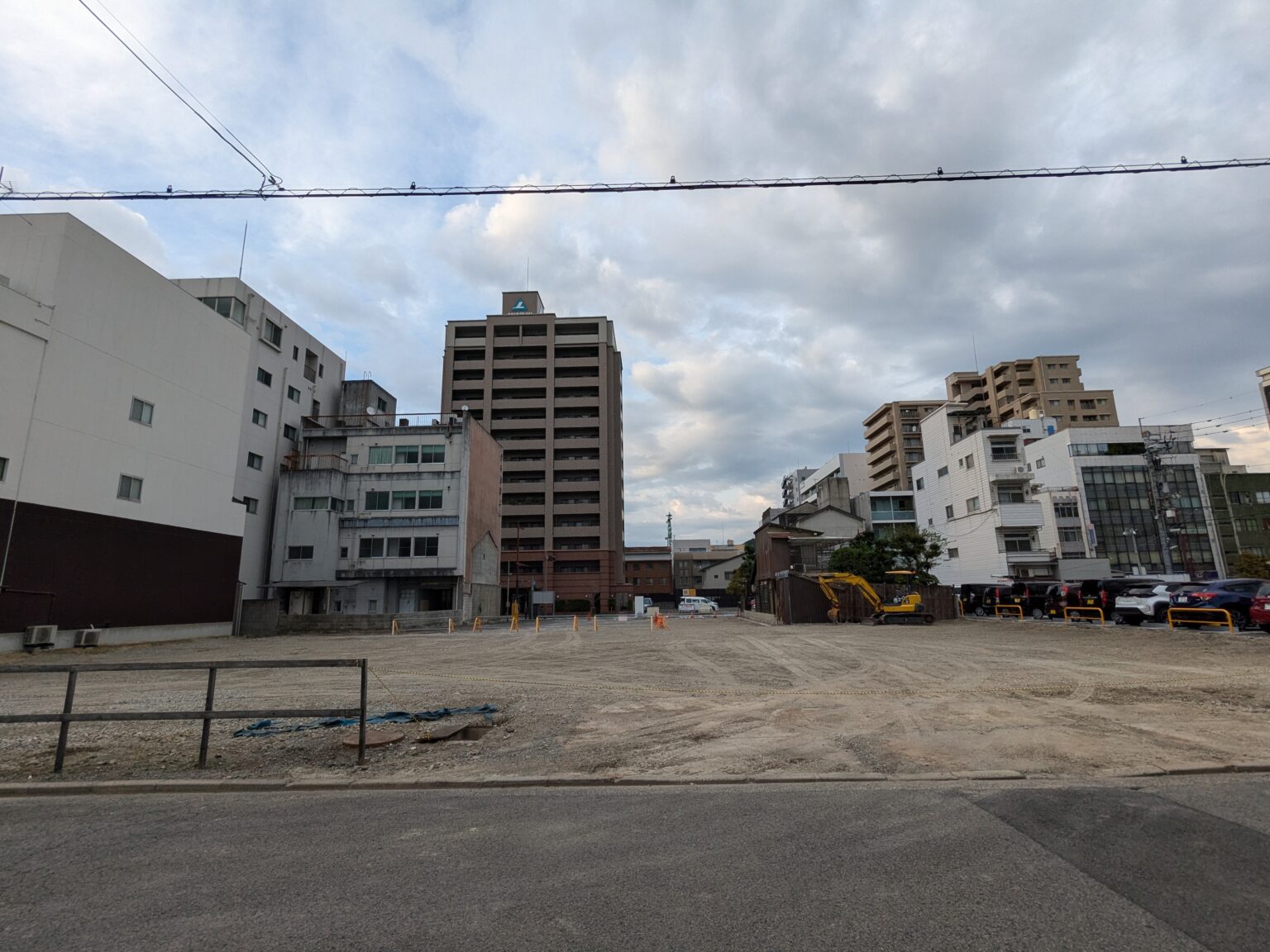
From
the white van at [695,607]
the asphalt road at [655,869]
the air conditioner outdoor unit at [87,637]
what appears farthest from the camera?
the white van at [695,607]

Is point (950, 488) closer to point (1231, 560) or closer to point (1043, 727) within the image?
point (1231, 560)

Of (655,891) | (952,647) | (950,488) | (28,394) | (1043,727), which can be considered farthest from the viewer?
(950,488)

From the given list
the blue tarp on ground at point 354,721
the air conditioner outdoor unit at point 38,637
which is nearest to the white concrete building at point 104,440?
the air conditioner outdoor unit at point 38,637

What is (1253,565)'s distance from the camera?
174ft

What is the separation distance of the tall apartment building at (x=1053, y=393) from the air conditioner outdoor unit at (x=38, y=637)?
87.3m

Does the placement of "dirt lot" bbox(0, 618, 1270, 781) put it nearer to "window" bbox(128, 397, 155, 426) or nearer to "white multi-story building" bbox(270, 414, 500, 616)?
"window" bbox(128, 397, 155, 426)

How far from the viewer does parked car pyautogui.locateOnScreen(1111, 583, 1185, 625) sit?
23953 mm

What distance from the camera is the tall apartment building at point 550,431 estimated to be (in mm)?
70750

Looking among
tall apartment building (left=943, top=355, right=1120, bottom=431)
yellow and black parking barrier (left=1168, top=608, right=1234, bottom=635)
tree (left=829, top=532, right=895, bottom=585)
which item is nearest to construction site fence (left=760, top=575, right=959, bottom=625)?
tree (left=829, top=532, right=895, bottom=585)

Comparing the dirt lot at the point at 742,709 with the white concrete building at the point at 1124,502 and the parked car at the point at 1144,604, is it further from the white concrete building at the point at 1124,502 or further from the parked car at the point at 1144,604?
the white concrete building at the point at 1124,502

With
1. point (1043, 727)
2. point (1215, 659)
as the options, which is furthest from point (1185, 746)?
point (1215, 659)

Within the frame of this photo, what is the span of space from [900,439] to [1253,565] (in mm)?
38570

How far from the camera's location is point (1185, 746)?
7.16 metres

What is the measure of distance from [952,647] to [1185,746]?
1320 cm
